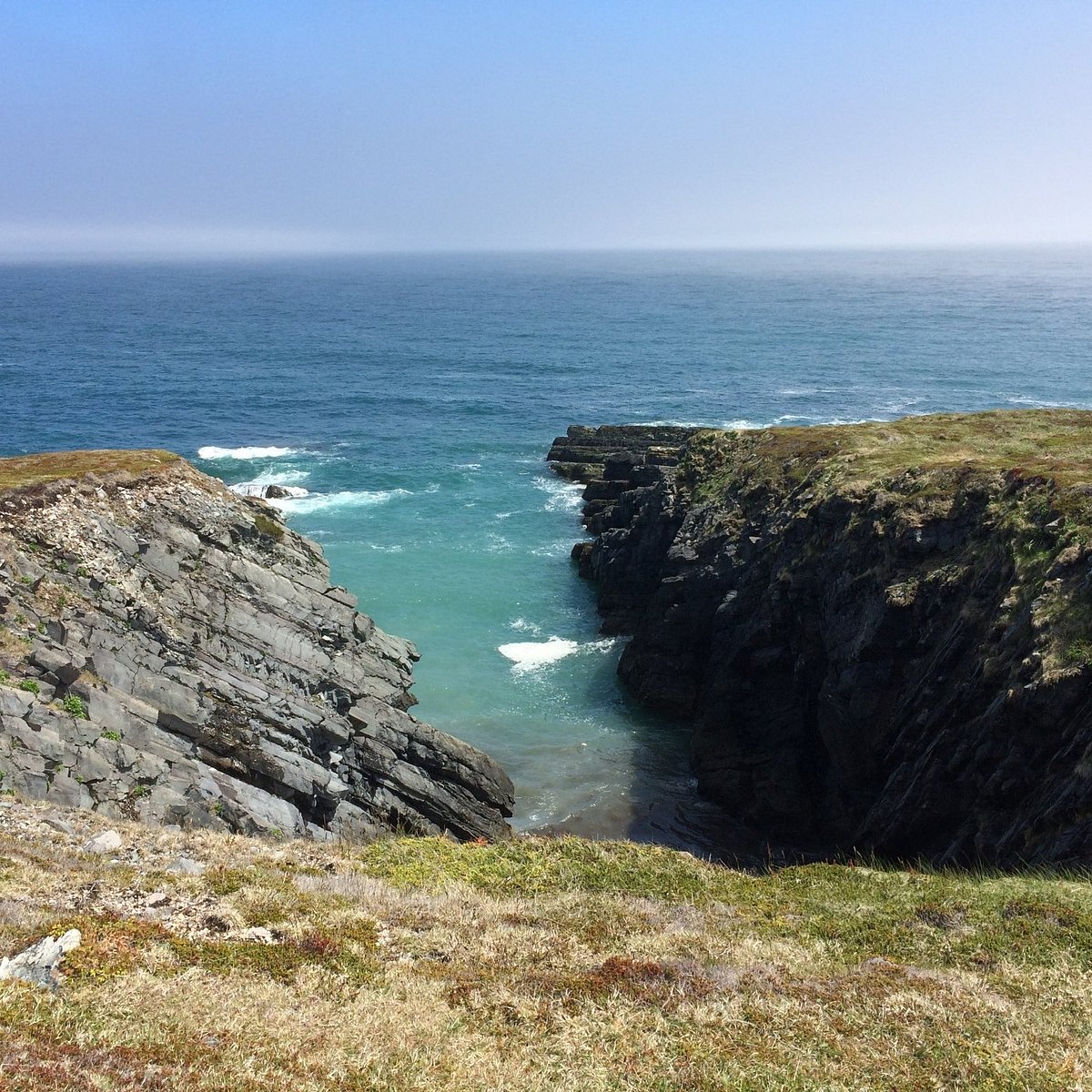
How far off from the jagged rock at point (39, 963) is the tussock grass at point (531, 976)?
1.05 ft

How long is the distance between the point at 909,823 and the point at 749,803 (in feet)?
29.3

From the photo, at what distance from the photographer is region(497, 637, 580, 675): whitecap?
153ft

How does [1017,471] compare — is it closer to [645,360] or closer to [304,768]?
[304,768]

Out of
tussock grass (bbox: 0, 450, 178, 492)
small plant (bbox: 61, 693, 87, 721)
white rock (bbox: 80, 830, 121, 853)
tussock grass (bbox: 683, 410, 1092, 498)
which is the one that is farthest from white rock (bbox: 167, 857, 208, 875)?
tussock grass (bbox: 683, 410, 1092, 498)

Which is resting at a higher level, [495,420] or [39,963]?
[495,420]

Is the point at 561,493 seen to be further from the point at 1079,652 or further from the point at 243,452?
the point at 1079,652

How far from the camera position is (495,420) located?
3999 inches

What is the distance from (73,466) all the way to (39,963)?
1055 inches

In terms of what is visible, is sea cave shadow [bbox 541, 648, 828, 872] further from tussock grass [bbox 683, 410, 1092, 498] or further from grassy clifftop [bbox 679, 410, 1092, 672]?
tussock grass [bbox 683, 410, 1092, 498]

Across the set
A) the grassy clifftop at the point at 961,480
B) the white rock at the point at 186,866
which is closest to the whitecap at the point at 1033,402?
the grassy clifftop at the point at 961,480

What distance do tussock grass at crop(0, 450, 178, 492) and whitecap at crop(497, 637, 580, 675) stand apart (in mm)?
19364

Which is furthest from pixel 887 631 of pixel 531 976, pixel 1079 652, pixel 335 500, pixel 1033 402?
pixel 1033 402

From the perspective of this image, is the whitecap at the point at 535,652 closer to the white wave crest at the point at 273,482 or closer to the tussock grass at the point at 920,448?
the tussock grass at the point at 920,448

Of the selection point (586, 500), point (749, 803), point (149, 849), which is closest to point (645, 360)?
point (586, 500)
